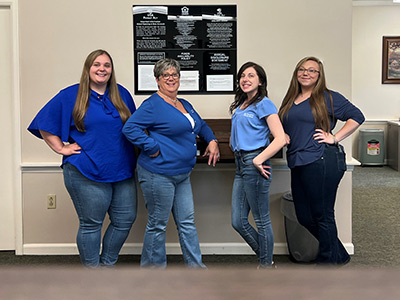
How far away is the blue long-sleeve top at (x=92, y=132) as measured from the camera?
2789 millimetres

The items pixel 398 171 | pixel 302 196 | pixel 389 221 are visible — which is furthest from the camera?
pixel 398 171

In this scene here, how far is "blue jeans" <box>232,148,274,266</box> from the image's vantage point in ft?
9.66

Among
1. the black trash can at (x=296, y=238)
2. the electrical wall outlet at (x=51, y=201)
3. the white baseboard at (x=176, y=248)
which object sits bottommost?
the white baseboard at (x=176, y=248)

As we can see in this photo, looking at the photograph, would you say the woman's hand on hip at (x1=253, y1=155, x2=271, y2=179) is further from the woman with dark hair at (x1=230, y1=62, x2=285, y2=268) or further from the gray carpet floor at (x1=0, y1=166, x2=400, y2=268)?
the gray carpet floor at (x1=0, y1=166, x2=400, y2=268)

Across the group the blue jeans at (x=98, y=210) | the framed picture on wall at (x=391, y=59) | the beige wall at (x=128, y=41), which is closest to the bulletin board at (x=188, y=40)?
the beige wall at (x=128, y=41)

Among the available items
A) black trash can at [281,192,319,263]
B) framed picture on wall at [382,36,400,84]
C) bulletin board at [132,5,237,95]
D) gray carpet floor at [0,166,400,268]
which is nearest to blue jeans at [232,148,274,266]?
gray carpet floor at [0,166,400,268]

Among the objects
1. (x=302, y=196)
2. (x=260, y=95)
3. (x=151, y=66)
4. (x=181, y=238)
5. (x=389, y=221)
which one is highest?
(x=151, y=66)

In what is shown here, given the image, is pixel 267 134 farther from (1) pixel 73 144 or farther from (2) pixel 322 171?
(1) pixel 73 144

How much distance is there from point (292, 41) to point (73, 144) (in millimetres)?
1762

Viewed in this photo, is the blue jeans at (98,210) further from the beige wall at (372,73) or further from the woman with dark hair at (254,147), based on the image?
the beige wall at (372,73)

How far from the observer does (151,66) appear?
3.67 meters

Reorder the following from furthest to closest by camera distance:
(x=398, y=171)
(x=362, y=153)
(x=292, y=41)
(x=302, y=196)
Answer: (x=362, y=153), (x=398, y=171), (x=292, y=41), (x=302, y=196)

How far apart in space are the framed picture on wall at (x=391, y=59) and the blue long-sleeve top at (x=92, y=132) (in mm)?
7442

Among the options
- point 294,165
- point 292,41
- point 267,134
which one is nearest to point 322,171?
point 294,165
